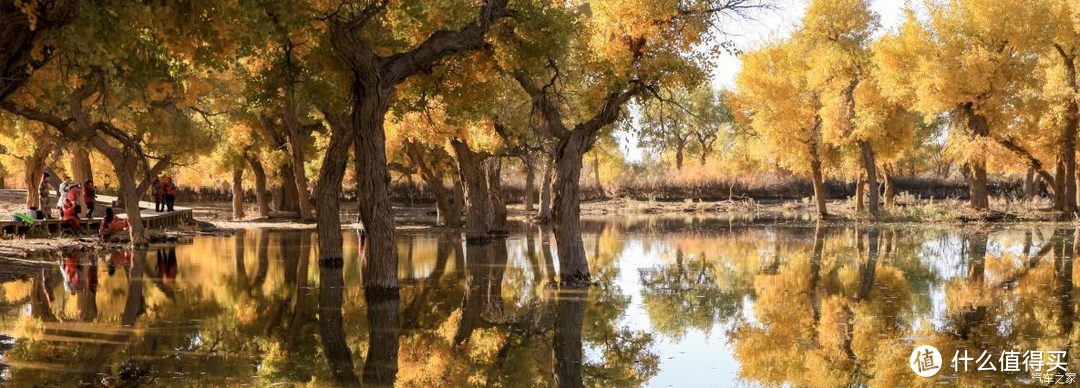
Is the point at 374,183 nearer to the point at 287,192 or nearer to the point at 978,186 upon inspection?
the point at 978,186

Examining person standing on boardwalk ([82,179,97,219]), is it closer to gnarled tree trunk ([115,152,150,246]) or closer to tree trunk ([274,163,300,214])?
gnarled tree trunk ([115,152,150,246])

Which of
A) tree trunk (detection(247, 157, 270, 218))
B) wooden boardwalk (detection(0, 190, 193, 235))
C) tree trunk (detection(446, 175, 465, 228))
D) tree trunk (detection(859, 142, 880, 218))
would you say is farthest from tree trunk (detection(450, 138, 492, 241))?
tree trunk (detection(859, 142, 880, 218))

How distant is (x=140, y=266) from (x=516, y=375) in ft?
49.8

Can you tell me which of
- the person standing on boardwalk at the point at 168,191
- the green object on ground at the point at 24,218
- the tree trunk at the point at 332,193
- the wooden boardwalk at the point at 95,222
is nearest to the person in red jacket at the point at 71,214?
the wooden boardwalk at the point at 95,222

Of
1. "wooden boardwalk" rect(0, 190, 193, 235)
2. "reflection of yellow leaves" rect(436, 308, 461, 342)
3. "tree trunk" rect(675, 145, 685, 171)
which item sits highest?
"tree trunk" rect(675, 145, 685, 171)

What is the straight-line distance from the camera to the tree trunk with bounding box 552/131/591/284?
19.4 metres

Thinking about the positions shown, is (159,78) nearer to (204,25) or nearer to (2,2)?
(204,25)

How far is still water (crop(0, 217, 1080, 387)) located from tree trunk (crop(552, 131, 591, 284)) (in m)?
0.70

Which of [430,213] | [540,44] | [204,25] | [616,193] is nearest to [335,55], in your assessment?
[540,44]

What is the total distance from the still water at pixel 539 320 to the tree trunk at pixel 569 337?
39 millimetres

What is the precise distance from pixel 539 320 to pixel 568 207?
483 cm

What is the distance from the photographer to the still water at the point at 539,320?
10.8 m

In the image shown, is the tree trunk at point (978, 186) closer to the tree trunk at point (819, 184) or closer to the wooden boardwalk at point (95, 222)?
the tree trunk at point (819, 184)

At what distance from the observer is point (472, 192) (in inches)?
1294
